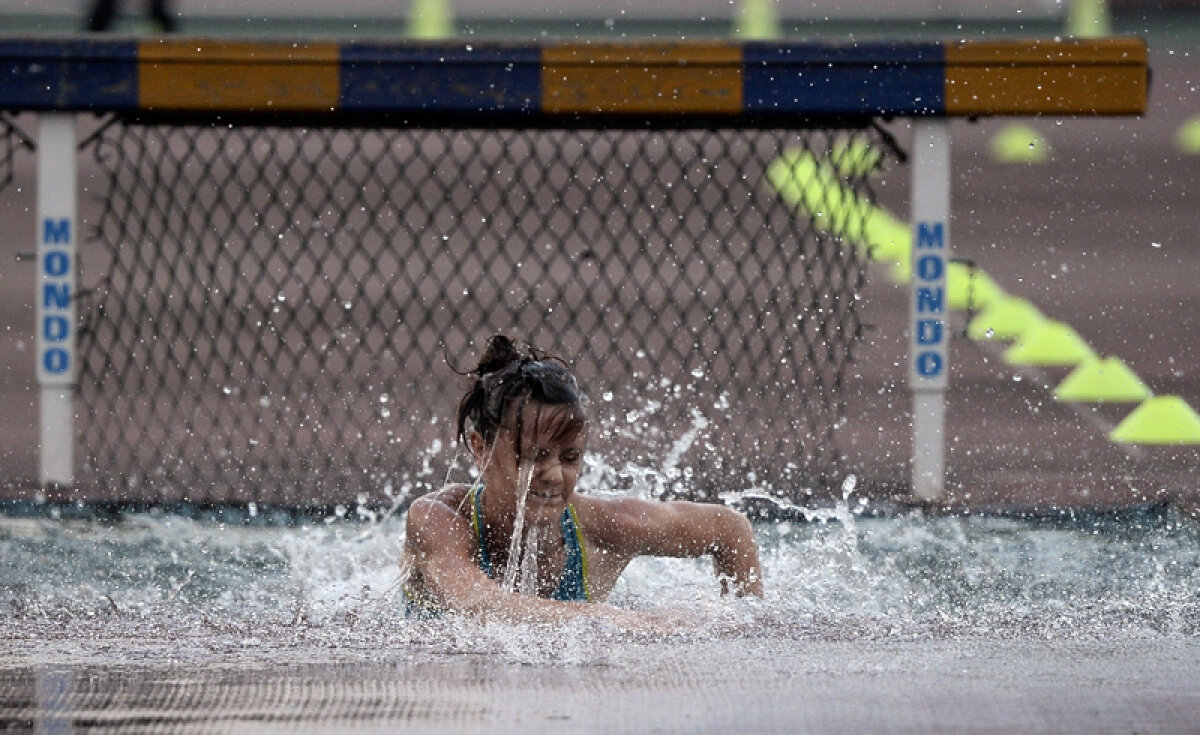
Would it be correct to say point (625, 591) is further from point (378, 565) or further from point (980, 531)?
point (980, 531)

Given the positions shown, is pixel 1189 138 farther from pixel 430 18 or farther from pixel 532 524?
pixel 532 524

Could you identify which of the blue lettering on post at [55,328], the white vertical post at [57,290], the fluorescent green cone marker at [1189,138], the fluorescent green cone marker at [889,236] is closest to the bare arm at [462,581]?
the white vertical post at [57,290]

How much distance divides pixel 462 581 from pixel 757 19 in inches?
291

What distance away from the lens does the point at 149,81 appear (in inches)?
160

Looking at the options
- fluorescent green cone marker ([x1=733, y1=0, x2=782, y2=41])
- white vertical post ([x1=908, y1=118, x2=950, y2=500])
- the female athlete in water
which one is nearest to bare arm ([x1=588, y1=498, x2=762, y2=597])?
the female athlete in water

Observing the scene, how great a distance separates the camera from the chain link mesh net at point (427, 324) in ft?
17.2

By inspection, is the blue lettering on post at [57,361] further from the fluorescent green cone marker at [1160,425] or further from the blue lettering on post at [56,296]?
the fluorescent green cone marker at [1160,425]

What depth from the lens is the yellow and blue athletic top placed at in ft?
11.6

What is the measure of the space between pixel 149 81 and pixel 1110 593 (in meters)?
2.61

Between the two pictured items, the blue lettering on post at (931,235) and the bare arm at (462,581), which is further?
the blue lettering on post at (931,235)

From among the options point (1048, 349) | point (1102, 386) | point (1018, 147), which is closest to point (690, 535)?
point (1102, 386)

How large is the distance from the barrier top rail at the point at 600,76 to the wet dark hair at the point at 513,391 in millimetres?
817

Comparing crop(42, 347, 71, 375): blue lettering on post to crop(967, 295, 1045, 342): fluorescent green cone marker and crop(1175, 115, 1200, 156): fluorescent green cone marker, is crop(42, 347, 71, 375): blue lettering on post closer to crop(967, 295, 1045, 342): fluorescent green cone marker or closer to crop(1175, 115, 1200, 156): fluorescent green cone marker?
crop(967, 295, 1045, 342): fluorescent green cone marker

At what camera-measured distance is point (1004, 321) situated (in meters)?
8.80
